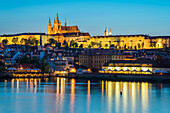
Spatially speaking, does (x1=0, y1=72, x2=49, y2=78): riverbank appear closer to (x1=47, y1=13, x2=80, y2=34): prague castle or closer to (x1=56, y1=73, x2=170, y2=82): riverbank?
(x1=56, y1=73, x2=170, y2=82): riverbank

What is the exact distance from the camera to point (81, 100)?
138 ft

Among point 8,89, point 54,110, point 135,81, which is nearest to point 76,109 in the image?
point 54,110

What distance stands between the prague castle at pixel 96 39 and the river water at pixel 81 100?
10093cm

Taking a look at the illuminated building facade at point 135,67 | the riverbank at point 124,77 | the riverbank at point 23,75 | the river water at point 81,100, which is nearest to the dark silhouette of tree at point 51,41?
the riverbank at point 23,75

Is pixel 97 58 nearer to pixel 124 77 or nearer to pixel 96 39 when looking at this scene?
pixel 124 77

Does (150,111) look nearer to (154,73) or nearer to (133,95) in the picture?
(133,95)

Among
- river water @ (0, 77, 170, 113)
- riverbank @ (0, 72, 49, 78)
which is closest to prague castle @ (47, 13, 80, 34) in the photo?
riverbank @ (0, 72, 49, 78)

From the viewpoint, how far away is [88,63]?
85.1 metres

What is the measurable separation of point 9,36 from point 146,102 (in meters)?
143

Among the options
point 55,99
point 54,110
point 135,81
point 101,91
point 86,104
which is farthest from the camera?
point 135,81

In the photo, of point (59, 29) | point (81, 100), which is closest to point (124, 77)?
point (81, 100)

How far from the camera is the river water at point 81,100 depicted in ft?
120

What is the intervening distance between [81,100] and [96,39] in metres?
127

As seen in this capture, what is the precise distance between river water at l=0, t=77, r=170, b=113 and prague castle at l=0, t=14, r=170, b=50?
10093 cm
